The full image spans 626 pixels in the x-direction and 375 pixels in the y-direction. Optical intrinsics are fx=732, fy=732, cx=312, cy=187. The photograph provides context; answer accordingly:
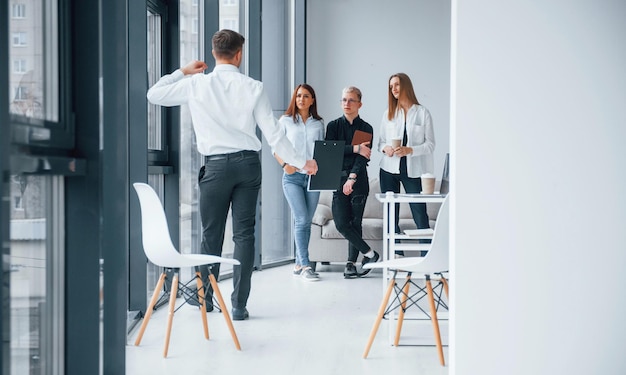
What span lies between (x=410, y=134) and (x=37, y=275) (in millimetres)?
3335

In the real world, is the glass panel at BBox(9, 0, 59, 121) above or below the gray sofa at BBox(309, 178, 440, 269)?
above

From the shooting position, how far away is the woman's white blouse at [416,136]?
4.97 meters

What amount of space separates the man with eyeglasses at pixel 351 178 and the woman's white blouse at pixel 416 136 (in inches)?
22.0

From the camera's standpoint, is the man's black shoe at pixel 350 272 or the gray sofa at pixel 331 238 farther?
the gray sofa at pixel 331 238

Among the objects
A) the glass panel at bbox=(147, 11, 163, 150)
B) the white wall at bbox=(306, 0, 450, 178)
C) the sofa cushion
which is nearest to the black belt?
the glass panel at bbox=(147, 11, 163, 150)

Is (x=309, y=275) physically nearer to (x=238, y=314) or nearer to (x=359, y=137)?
(x=359, y=137)

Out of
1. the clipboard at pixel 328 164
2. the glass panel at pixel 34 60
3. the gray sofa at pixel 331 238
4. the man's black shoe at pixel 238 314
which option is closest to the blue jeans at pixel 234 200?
the man's black shoe at pixel 238 314

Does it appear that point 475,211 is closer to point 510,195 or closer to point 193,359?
point 510,195

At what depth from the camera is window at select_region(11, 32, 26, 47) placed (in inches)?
74.2

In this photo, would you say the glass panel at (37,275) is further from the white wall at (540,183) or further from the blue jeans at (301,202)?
the blue jeans at (301,202)

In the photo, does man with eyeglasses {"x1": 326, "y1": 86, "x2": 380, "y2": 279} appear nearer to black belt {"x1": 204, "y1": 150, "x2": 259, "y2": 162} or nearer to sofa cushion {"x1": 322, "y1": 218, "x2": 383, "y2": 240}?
sofa cushion {"x1": 322, "y1": 218, "x2": 383, "y2": 240}

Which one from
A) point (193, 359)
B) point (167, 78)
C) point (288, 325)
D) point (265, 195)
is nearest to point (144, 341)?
point (193, 359)

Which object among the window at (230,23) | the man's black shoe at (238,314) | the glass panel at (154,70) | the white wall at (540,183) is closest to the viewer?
the white wall at (540,183)

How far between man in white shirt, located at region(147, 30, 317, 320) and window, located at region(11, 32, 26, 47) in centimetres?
197
